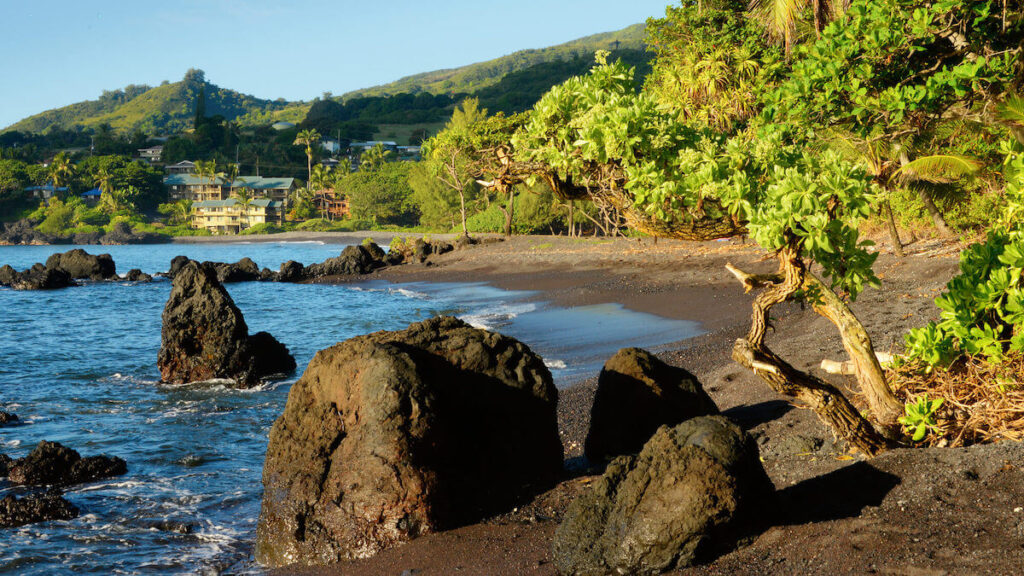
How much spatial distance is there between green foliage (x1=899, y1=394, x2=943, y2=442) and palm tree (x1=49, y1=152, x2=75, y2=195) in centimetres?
12512

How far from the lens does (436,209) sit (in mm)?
69938

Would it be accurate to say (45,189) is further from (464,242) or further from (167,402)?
(167,402)

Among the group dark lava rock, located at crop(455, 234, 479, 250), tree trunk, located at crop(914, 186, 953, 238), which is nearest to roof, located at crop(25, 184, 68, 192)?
dark lava rock, located at crop(455, 234, 479, 250)

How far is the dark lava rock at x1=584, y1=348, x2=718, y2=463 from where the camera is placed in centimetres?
780

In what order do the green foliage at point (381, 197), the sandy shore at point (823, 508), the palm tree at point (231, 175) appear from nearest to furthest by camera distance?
the sandy shore at point (823, 508)
the green foliage at point (381, 197)
the palm tree at point (231, 175)

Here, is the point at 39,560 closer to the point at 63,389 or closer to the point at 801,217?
the point at 801,217

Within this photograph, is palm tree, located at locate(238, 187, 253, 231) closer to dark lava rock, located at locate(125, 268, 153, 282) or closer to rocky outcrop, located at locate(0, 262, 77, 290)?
rocky outcrop, located at locate(0, 262, 77, 290)

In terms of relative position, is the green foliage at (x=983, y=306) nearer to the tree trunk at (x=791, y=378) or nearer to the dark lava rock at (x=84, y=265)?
the tree trunk at (x=791, y=378)

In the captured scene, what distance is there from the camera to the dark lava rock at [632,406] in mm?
7797

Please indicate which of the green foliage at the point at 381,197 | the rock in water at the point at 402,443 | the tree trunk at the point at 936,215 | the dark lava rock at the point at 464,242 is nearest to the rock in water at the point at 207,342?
the rock in water at the point at 402,443

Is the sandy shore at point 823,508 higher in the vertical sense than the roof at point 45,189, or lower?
lower

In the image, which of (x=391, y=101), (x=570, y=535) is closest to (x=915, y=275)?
(x=570, y=535)

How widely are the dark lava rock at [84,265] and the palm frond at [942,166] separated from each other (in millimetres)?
46745

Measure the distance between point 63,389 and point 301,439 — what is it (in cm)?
1276
